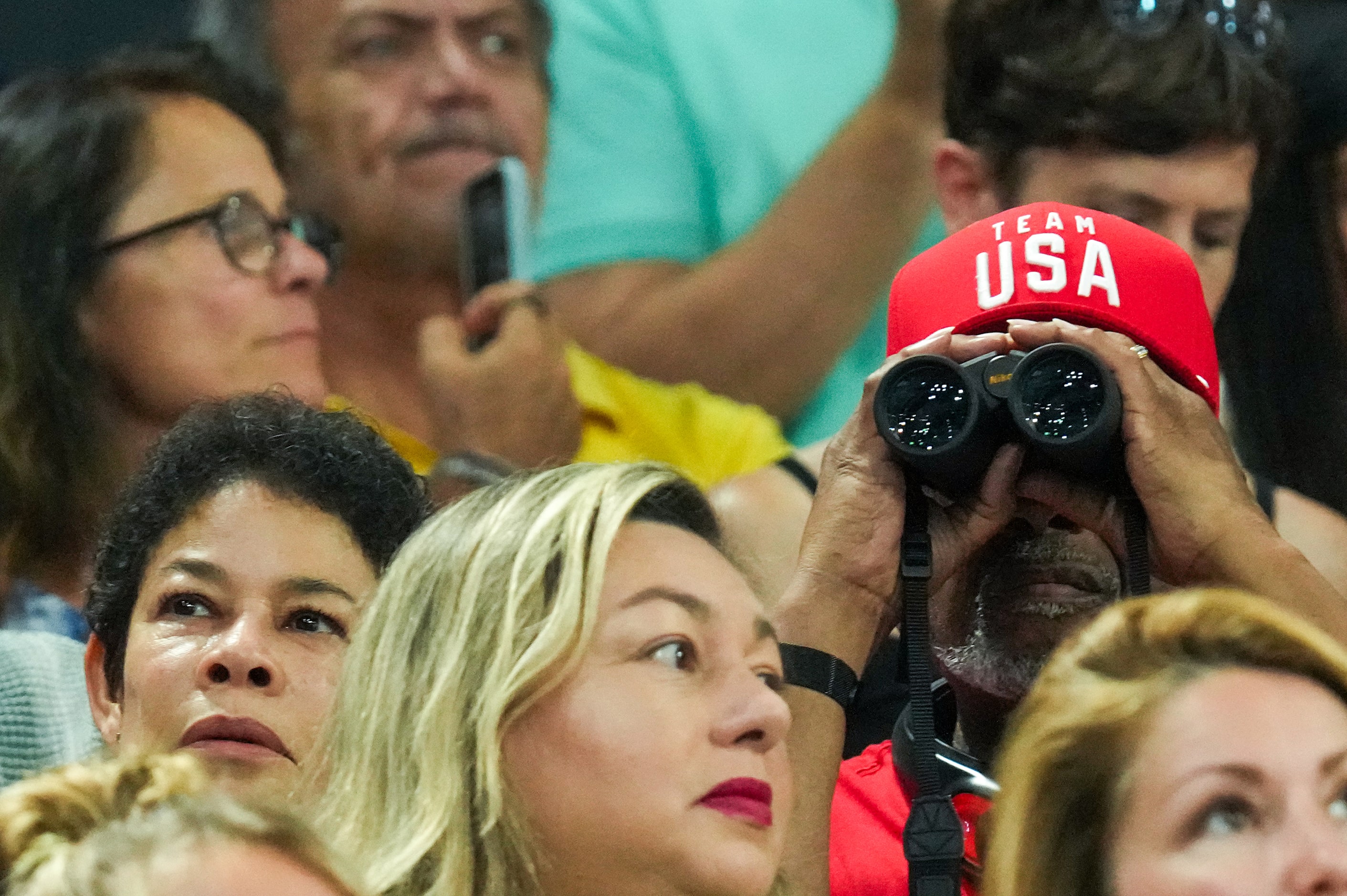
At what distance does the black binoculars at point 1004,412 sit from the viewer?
1.91m

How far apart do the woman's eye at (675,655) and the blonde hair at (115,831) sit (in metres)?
0.45

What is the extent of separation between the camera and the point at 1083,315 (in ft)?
6.56

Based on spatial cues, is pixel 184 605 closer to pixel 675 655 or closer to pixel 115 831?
pixel 675 655

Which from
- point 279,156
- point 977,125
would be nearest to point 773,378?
point 977,125

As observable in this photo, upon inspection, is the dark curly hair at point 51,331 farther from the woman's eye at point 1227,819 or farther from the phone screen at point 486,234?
the woman's eye at point 1227,819

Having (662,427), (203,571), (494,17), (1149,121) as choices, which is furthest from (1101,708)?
(494,17)

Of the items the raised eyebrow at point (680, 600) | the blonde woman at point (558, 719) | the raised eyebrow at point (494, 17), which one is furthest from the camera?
the raised eyebrow at point (494, 17)

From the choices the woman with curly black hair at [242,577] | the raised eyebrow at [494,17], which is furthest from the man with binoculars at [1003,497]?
the raised eyebrow at [494,17]

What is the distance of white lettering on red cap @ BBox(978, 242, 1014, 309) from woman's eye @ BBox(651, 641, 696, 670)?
55 cm

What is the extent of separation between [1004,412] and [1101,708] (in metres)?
0.43

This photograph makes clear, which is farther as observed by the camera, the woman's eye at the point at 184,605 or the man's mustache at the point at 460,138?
the man's mustache at the point at 460,138

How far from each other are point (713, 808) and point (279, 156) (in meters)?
1.43

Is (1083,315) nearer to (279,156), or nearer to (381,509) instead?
(381,509)

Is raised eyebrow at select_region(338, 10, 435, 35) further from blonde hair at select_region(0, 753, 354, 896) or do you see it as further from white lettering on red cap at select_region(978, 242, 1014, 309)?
blonde hair at select_region(0, 753, 354, 896)
